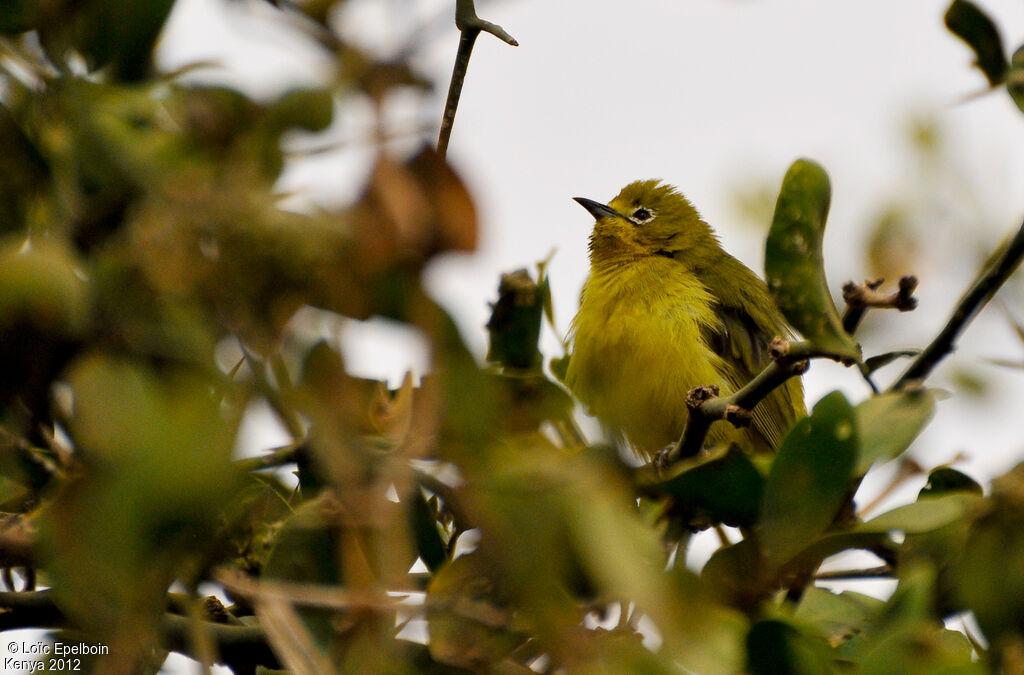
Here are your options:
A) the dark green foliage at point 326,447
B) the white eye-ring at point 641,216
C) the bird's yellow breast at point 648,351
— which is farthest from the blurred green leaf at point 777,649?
the white eye-ring at point 641,216

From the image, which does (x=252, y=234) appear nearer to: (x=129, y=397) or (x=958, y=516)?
(x=129, y=397)

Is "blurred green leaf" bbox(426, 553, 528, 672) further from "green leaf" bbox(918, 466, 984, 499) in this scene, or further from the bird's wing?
the bird's wing

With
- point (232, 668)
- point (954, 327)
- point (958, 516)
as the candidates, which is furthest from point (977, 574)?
point (232, 668)

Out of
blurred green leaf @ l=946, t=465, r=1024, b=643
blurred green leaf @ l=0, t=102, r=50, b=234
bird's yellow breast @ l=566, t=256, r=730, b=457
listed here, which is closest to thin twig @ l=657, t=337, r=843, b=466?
blurred green leaf @ l=946, t=465, r=1024, b=643

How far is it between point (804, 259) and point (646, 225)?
4226 millimetres

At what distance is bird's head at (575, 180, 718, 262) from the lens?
5301 millimetres

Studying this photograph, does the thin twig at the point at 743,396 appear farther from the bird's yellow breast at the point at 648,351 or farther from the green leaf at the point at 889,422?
the bird's yellow breast at the point at 648,351

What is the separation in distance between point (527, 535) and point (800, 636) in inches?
16.1

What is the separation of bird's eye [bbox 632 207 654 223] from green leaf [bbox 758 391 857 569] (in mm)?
4357

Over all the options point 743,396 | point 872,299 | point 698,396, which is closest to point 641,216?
point 698,396

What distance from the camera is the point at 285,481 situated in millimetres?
1769

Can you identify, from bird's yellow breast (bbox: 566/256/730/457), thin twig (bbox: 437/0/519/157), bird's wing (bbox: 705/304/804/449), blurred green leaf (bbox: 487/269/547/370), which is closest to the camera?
thin twig (bbox: 437/0/519/157)

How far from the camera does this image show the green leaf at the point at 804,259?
1235 mm

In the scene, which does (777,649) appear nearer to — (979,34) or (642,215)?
(979,34)
